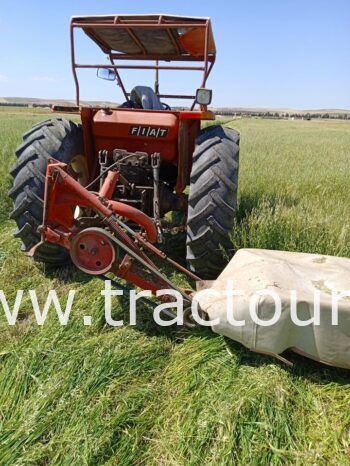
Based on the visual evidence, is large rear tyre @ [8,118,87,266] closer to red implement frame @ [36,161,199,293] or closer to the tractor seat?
red implement frame @ [36,161,199,293]

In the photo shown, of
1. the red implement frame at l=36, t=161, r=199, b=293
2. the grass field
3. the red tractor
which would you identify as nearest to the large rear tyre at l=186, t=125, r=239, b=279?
the red tractor

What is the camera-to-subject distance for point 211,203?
108 inches

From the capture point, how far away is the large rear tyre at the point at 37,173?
2943mm

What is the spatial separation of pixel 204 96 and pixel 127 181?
0.90 metres

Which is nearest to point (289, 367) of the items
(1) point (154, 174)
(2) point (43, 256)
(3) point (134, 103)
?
(1) point (154, 174)

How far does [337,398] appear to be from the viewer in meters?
1.97

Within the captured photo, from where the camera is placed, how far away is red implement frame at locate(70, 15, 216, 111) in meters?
3.05

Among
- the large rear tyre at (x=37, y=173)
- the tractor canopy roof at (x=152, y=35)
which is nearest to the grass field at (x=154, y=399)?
the large rear tyre at (x=37, y=173)

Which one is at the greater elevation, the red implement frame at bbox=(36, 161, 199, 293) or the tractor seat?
the tractor seat

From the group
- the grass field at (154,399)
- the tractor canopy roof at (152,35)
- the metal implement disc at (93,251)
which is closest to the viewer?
the grass field at (154,399)

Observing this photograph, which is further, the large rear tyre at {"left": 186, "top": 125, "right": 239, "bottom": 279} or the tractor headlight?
the tractor headlight

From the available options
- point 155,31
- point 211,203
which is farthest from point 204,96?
point 155,31

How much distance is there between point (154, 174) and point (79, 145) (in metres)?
0.74

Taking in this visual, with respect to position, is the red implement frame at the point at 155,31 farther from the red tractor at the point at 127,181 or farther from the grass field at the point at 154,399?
the grass field at the point at 154,399
